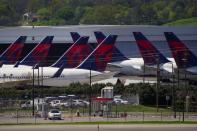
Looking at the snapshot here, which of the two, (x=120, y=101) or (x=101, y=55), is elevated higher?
(x=101, y=55)

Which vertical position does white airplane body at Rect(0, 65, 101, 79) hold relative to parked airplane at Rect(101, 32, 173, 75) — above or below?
below

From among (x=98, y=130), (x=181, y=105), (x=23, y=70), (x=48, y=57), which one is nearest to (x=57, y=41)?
(x=48, y=57)

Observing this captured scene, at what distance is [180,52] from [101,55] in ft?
35.1

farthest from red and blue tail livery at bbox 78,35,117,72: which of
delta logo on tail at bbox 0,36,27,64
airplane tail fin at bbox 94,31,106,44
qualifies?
delta logo on tail at bbox 0,36,27,64

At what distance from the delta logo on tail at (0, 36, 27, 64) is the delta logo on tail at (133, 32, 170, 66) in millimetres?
15921

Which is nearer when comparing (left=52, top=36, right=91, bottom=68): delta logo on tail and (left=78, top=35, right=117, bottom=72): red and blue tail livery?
(left=78, top=35, right=117, bottom=72): red and blue tail livery

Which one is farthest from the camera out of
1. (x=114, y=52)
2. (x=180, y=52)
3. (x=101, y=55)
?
(x=114, y=52)

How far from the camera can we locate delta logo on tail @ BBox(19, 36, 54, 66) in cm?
10975

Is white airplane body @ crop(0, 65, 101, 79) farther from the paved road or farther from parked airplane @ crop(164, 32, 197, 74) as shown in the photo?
the paved road

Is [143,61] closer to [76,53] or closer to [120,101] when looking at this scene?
[76,53]

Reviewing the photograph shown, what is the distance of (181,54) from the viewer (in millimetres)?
108438

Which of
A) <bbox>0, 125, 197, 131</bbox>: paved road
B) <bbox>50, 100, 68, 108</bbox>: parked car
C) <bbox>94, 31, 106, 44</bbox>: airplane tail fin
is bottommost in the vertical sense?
<bbox>0, 125, 197, 131</bbox>: paved road

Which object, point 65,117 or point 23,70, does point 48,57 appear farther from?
point 65,117

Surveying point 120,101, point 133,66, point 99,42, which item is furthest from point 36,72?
point 120,101
